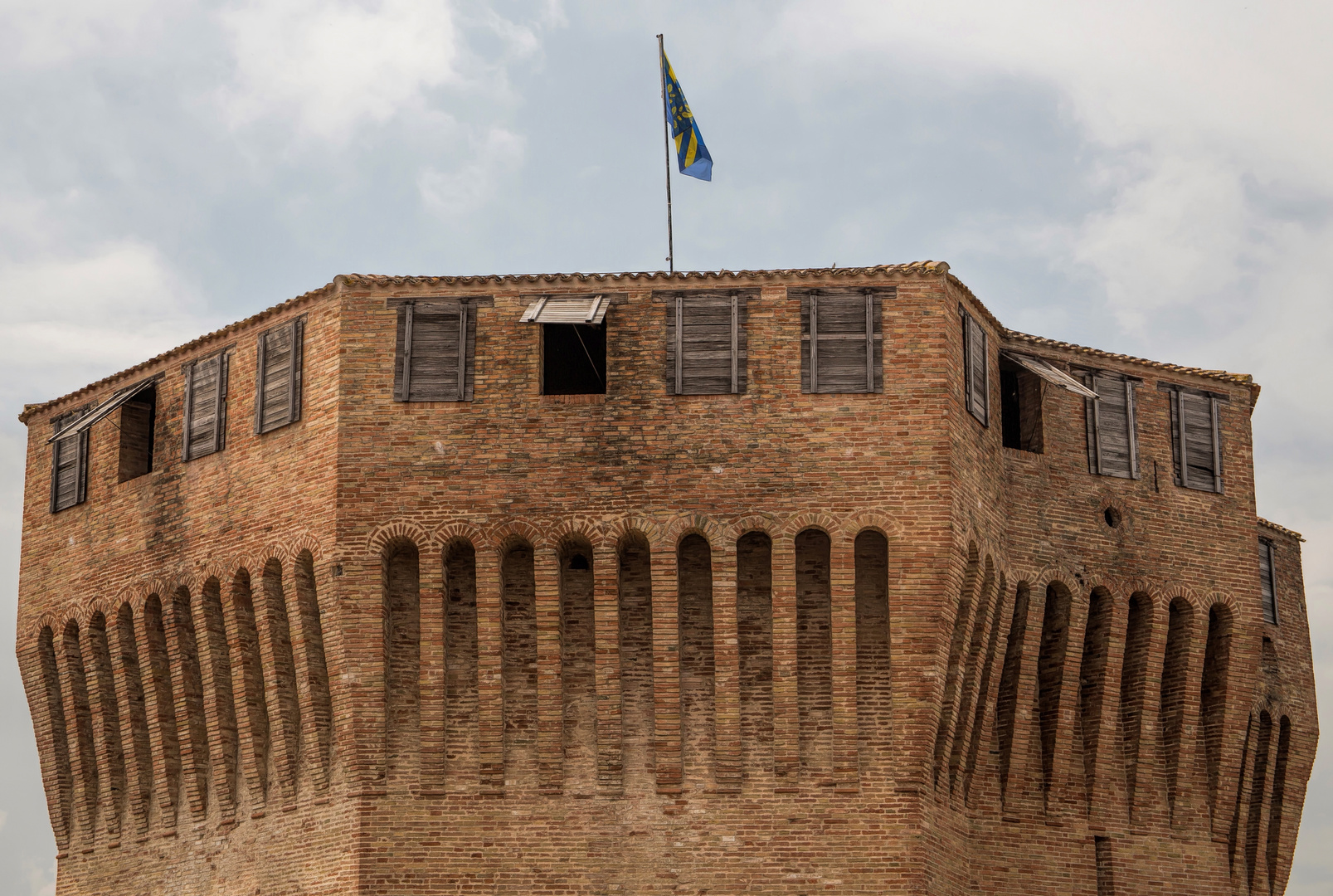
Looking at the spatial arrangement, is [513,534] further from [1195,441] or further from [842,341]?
[1195,441]

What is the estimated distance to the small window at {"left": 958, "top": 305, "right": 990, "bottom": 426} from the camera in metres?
30.8

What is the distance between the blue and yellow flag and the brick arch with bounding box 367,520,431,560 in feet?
24.6

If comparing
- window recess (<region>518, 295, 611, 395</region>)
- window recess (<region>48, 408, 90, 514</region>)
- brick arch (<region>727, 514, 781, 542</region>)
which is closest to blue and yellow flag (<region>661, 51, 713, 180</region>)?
window recess (<region>518, 295, 611, 395</region>)

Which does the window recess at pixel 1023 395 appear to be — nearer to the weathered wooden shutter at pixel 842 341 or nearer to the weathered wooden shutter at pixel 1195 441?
the weathered wooden shutter at pixel 1195 441

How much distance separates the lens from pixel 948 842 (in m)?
29.6

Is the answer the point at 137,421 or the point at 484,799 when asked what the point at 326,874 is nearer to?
the point at 484,799

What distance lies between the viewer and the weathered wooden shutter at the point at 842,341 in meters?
29.9

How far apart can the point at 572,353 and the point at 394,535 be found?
182 inches

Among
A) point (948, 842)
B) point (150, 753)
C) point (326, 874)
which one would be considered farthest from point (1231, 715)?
point (150, 753)

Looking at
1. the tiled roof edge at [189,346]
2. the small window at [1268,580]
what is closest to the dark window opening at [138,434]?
the tiled roof edge at [189,346]

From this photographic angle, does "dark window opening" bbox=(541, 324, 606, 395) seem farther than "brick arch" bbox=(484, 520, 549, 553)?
Yes

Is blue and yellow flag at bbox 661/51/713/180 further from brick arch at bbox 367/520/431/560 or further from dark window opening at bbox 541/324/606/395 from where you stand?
brick arch at bbox 367/520/431/560

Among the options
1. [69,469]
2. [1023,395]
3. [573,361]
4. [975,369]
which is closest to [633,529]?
[573,361]

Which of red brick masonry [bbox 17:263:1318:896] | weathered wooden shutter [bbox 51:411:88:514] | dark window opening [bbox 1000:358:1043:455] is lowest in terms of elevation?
red brick masonry [bbox 17:263:1318:896]
